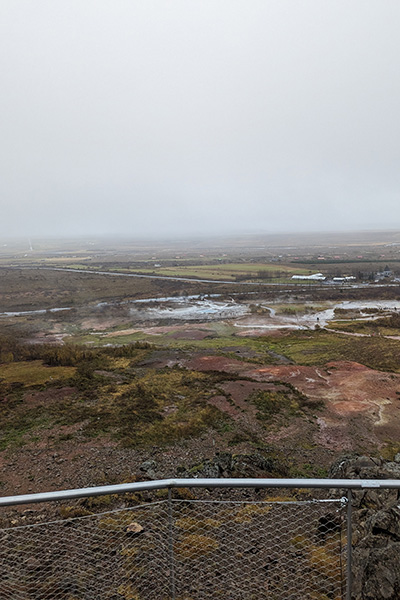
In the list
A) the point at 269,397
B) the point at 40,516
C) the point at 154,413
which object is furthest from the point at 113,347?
the point at 40,516

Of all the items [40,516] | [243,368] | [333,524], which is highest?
[333,524]

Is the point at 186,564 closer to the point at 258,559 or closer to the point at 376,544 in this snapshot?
the point at 258,559

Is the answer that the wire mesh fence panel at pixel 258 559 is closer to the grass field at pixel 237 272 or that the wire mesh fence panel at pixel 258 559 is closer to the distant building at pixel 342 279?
the grass field at pixel 237 272

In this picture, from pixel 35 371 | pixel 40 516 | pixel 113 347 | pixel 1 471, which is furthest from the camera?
pixel 113 347

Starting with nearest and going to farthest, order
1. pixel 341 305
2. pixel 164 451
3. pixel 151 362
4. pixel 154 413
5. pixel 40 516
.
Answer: pixel 40 516 → pixel 164 451 → pixel 154 413 → pixel 151 362 → pixel 341 305

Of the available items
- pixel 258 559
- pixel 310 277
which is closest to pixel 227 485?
pixel 258 559

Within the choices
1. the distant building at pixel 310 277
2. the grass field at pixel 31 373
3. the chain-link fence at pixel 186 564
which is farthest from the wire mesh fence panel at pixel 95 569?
→ the distant building at pixel 310 277

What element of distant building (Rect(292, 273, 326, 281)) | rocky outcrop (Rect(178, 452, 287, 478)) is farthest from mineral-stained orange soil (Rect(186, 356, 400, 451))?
distant building (Rect(292, 273, 326, 281))

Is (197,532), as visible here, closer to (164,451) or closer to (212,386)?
(164,451)
